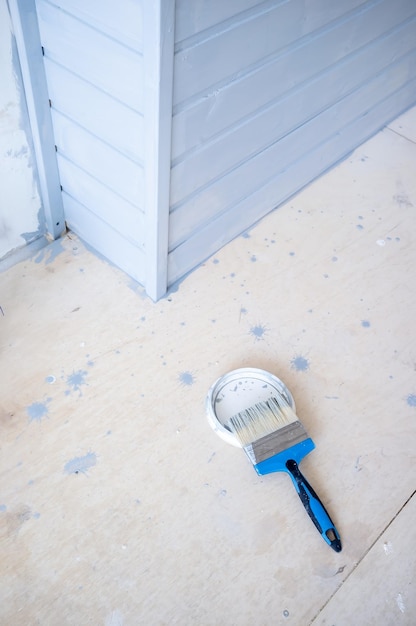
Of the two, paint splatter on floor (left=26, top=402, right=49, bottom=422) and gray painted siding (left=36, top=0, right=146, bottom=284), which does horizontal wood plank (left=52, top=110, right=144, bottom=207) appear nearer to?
gray painted siding (left=36, top=0, right=146, bottom=284)

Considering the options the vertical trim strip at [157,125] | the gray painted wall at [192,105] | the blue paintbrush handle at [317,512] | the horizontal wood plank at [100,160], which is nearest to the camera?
the vertical trim strip at [157,125]

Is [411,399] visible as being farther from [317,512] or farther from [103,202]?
[103,202]

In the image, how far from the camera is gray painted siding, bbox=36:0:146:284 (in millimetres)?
1018

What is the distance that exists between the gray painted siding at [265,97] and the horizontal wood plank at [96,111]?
89mm

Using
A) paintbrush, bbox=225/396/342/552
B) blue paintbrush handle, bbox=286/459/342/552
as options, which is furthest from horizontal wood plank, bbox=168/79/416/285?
blue paintbrush handle, bbox=286/459/342/552

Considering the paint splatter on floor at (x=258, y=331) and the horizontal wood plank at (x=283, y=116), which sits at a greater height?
the horizontal wood plank at (x=283, y=116)

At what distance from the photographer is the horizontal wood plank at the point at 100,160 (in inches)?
48.1

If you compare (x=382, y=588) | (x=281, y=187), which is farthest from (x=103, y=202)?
(x=382, y=588)

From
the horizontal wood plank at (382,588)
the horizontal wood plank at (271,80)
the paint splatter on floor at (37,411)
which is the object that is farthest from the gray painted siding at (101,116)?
the horizontal wood plank at (382,588)

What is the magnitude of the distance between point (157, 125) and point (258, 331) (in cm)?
61

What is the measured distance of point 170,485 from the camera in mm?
1190

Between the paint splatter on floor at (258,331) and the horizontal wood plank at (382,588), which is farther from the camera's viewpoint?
the paint splatter on floor at (258,331)

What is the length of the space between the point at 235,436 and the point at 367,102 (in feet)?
4.00

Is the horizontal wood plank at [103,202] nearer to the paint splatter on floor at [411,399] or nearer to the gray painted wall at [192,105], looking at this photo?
the gray painted wall at [192,105]
